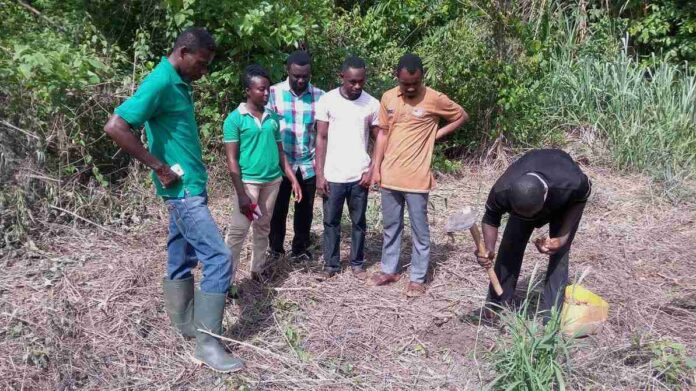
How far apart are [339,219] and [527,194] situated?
5.43 feet

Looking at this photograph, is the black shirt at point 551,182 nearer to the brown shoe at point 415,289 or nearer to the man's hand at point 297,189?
the brown shoe at point 415,289

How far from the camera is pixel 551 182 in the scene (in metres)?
3.34

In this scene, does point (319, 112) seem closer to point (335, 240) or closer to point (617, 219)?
point (335, 240)

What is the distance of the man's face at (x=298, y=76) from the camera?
4277mm

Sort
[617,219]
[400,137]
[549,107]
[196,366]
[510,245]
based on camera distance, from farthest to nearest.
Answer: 1. [549,107]
2. [617,219]
3. [400,137]
4. [510,245]
5. [196,366]

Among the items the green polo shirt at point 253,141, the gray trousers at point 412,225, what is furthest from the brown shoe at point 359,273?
the green polo shirt at point 253,141

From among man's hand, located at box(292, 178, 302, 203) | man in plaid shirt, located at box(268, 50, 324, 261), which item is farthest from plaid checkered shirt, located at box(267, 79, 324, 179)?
man's hand, located at box(292, 178, 302, 203)

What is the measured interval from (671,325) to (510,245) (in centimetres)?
113

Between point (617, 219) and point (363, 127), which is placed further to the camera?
point (617, 219)

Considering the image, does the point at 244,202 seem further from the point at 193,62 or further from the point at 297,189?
the point at 193,62

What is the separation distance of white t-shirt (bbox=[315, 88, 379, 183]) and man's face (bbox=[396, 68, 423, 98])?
302 mm

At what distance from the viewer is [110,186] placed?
17.5 feet

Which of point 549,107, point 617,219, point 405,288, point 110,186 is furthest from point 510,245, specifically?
point 549,107

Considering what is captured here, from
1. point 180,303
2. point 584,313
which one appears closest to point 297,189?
point 180,303
